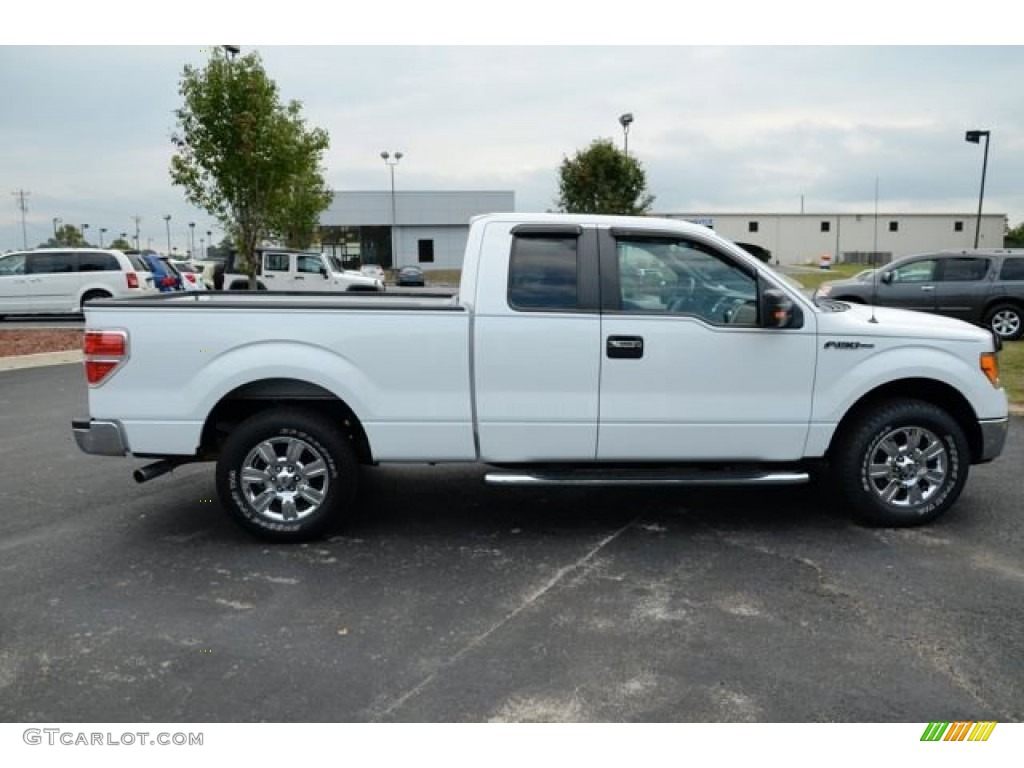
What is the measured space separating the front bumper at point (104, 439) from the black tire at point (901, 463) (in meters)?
4.38

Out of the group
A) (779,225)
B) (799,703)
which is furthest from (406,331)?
(779,225)

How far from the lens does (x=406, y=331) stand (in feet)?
16.0

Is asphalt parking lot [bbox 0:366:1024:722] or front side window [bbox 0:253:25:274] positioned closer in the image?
asphalt parking lot [bbox 0:366:1024:722]

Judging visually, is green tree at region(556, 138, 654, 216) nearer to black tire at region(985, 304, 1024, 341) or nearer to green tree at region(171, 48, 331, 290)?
green tree at region(171, 48, 331, 290)

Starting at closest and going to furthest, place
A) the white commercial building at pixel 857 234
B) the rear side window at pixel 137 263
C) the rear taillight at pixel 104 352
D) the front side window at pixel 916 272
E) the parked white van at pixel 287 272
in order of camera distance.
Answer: the rear taillight at pixel 104 352 < the front side window at pixel 916 272 < the rear side window at pixel 137 263 < the parked white van at pixel 287 272 < the white commercial building at pixel 857 234

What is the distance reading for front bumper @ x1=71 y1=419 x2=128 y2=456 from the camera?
16.1 feet

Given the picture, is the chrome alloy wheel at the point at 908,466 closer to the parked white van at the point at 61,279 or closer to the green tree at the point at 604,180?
the parked white van at the point at 61,279

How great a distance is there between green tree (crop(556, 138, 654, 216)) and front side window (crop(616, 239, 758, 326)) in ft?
100

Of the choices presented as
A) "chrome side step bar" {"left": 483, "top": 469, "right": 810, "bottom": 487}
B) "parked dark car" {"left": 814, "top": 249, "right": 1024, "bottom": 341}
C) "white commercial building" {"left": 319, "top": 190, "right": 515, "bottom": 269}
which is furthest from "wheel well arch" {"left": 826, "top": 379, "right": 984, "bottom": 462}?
"white commercial building" {"left": 319, "top": 190, "right": 515, "bottom": 269}

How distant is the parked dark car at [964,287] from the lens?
14.6 meters

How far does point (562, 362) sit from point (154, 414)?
244 cm

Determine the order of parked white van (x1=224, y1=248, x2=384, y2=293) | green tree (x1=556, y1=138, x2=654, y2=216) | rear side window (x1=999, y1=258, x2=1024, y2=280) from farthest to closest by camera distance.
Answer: green tree (x1=556, y1=138, x2=654, y2=216), parked white van (x1=224, y1=248, x2=384, y2=293), rear side window (x1=999, y1=258, x2=1024, y2=280)

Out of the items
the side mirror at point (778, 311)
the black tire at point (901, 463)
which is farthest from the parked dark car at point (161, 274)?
the black tire at point (901, 463)
